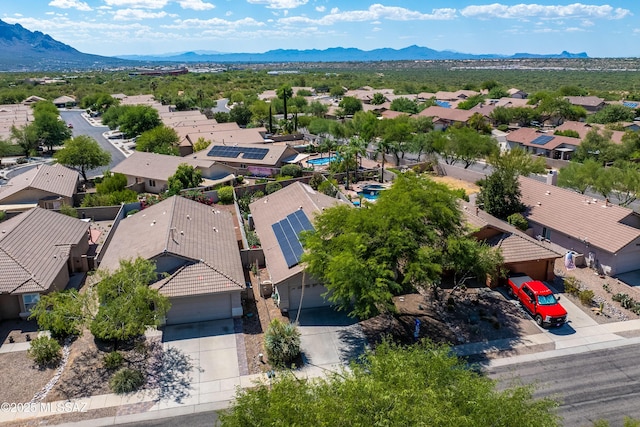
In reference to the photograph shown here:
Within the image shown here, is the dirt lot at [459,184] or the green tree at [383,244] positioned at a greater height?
the green tree at [383,244]

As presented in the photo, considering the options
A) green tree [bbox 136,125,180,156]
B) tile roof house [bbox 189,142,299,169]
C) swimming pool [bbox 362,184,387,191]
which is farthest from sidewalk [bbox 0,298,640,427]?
green tree [bbox 136,125,180,156]

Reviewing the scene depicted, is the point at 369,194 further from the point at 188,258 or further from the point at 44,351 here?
the point at 44,351

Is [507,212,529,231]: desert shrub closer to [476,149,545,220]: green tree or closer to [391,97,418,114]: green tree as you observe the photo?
[476,149,545,220]: green tree

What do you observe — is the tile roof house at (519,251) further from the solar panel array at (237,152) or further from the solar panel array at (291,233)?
the solar panel array at (237,152)

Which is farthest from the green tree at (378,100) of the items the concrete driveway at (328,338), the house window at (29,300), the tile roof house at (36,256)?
the house window at (29,300)

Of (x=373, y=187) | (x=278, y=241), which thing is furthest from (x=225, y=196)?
(x=278, y=241)
